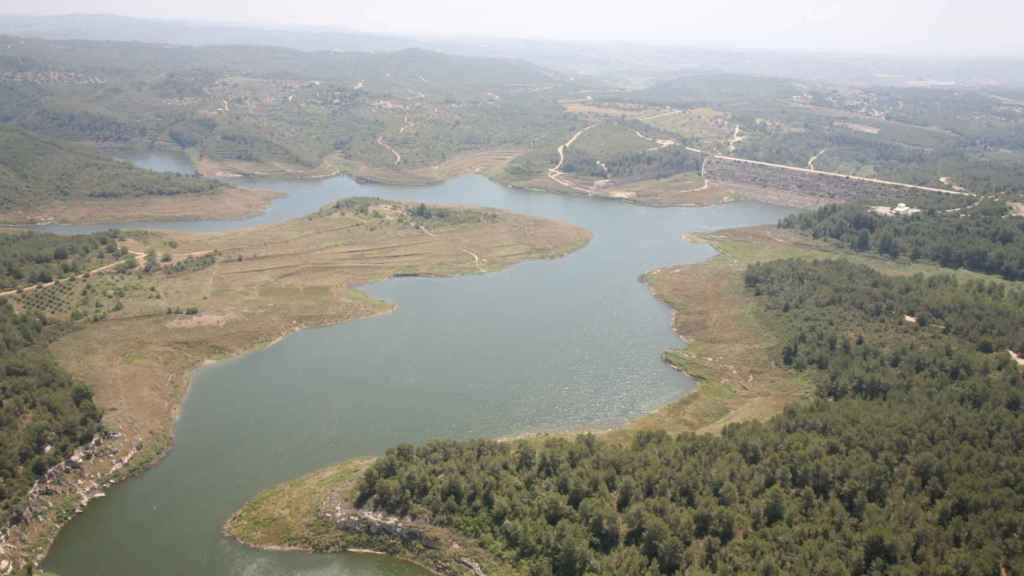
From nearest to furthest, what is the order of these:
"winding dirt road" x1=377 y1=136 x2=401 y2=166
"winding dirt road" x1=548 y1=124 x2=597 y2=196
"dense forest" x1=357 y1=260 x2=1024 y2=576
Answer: "dense forest" x1=357 y1=260 x2=1024 y2=576
"winding dirt road" x1=548 y1=124 x2=597 y2=196
"winding dirt road" x1=377 y1=136 x2=401 y2=166

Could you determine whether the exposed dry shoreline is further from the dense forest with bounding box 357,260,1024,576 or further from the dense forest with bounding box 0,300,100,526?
the dense forest with bounding box 357,260,1024,576

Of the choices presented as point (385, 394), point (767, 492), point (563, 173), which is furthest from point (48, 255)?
point (563, 173)

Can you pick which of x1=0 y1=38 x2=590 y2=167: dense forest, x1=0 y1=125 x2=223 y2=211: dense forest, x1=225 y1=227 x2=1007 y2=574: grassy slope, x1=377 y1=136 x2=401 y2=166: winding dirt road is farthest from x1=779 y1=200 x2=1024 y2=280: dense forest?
x1=0 y1=125 x2=223 y2=211: dense forest

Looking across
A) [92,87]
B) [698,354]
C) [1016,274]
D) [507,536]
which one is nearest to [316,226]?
[698,354]

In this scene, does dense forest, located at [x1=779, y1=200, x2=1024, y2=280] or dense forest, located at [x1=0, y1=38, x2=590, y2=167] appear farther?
dense forest, located at [x1=0, y1=38, x2=590, y2=167]

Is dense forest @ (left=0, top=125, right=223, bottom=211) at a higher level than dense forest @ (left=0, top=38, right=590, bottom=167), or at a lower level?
lower

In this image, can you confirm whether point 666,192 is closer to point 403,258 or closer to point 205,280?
point 403,258
